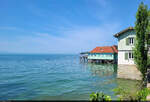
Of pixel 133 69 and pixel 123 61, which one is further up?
pixel 123 61

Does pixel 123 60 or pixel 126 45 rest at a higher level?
pixel 126 45

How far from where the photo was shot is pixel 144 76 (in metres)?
13.2

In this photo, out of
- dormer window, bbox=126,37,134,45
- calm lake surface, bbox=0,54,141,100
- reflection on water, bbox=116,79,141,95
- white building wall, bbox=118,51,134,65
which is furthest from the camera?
dormer window, bbox=126,37,134,45

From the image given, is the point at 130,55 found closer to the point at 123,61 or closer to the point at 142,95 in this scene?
the point at 123,61

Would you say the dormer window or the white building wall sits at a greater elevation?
the dormer window

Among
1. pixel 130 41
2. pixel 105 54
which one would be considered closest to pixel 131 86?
pixel 130 41

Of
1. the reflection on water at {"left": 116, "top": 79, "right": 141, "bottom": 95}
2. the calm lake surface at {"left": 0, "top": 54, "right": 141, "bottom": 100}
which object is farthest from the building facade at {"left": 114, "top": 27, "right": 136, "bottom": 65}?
the calm lake surface at {"left": 0, "top": 54, "right": 141, "bottom": 100}

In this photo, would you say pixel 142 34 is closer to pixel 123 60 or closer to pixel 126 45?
pixel 126 45

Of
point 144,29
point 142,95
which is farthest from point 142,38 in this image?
point 142,95

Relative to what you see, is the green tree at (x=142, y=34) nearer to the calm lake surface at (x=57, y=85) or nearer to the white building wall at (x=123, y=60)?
the white building wall at (x=123, y=60)

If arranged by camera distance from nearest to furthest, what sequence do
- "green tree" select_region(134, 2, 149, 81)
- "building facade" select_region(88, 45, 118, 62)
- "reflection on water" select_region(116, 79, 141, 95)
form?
"reflection on water" select_region(116, 79, 141, 95) < "green tree" select_region(134, 2, 149, 81) < "building facade" select_region(88, 45, 118, 62)

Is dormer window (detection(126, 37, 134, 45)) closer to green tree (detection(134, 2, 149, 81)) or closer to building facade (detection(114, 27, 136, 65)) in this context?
building facade (detection(114, 27, 136, 65))

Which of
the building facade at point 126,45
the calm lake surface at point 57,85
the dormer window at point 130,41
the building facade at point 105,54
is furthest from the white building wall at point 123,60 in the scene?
the building facade at point 105,54

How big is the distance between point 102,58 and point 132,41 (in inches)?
867
